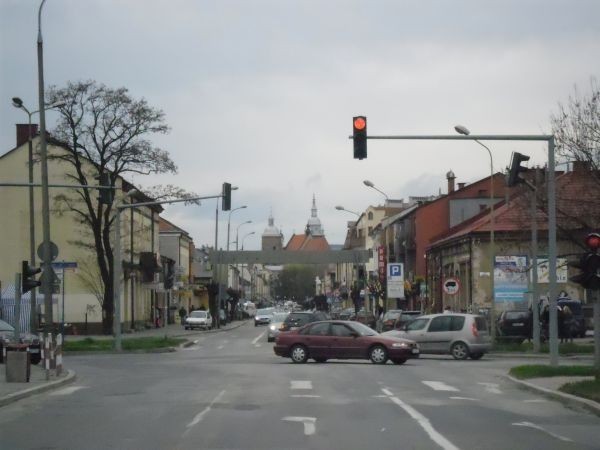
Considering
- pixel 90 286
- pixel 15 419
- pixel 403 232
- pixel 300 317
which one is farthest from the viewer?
pixel 403 232

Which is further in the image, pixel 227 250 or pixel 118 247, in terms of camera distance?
pixel 227 250

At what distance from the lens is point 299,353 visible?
104ft

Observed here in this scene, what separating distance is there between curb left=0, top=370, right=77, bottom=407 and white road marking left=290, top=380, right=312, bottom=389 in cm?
539

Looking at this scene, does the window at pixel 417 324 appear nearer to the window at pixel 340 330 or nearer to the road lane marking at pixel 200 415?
the window at pixel 340 330

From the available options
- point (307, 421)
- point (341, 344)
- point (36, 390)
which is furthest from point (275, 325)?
point (307, 421)

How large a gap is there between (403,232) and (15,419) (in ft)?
246

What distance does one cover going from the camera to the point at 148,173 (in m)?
51.1

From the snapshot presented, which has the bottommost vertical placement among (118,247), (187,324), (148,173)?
(187,324)

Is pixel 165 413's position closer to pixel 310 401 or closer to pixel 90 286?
pixel 310 401

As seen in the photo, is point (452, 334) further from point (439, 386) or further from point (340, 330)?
point (439, 386)

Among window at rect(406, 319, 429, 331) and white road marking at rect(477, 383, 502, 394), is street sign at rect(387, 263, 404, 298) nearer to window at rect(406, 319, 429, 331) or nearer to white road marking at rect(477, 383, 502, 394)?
window at rect(406, 319, 429, 331)

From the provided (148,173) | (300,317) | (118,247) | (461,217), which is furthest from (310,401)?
(461,217)

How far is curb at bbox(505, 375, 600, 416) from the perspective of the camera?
654 inches

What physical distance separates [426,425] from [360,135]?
8984mm
